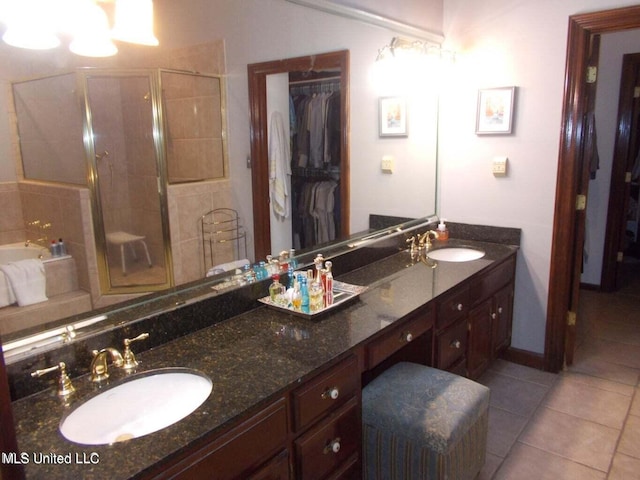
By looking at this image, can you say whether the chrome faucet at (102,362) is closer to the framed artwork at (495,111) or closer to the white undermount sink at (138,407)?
the white undermount sink at (138,407)

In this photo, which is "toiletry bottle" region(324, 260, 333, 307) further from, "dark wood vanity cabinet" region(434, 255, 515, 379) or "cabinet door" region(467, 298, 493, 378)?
"cabinet door" region(467, 298, 493, 378)

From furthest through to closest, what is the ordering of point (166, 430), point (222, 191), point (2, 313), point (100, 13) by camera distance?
1. point (222, 191)
2. point (100, 13)
3. point (2, 313)
4. point (166, 430)

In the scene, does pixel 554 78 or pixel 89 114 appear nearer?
pixel 89 114

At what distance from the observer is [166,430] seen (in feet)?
3.73

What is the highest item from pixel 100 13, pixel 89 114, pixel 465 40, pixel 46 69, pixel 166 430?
pixel 465 40

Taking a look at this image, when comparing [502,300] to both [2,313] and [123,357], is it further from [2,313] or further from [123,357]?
[2,313]

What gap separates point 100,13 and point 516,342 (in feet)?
9.47

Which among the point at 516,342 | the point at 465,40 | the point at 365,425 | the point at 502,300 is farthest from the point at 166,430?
the point at 465,40

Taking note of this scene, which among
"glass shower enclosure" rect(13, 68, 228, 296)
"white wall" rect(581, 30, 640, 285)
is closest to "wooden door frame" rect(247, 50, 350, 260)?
"glass shower enclosure" rect(13, 68, 228, 296)

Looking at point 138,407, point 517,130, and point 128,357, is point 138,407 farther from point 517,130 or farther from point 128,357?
point 517,130

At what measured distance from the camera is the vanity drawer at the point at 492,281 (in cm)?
253

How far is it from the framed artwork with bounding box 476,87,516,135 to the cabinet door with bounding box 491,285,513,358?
953 millimetres

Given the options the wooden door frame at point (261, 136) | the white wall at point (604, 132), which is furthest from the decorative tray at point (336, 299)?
the white wall at point (604, 132)

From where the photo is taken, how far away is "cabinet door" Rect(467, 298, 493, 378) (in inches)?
101
